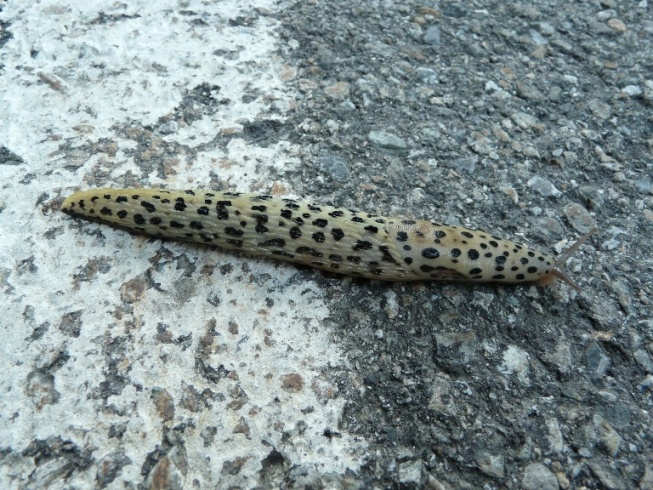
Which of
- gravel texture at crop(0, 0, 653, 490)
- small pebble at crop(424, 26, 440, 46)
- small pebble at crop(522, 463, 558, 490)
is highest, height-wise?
small pebble at crop(424, 26, 440, 46)

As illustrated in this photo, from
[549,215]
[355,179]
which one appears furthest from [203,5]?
[549,215]

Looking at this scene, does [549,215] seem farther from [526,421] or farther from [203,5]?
[203,5]

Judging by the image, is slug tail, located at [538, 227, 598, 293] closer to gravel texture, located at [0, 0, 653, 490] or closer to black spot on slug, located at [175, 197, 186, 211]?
gravel texture, located at [0, 0, 653, 490]

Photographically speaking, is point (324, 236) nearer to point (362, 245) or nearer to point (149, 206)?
point (362, 245)

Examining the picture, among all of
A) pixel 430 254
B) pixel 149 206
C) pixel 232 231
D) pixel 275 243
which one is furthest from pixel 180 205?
pixel 430 254

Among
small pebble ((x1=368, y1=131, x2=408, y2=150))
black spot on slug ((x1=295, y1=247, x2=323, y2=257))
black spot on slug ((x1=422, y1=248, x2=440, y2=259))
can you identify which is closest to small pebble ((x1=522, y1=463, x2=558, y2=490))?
black spot on slug ((x1=422, y1=248, x2=440, y2=259))

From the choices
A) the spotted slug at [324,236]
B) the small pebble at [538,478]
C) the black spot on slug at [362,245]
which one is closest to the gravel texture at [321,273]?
the small pebble at [538,478]

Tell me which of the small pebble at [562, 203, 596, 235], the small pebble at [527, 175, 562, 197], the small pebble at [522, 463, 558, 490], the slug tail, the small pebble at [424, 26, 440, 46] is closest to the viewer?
the small pebble at [522, 463, 558, 490]
